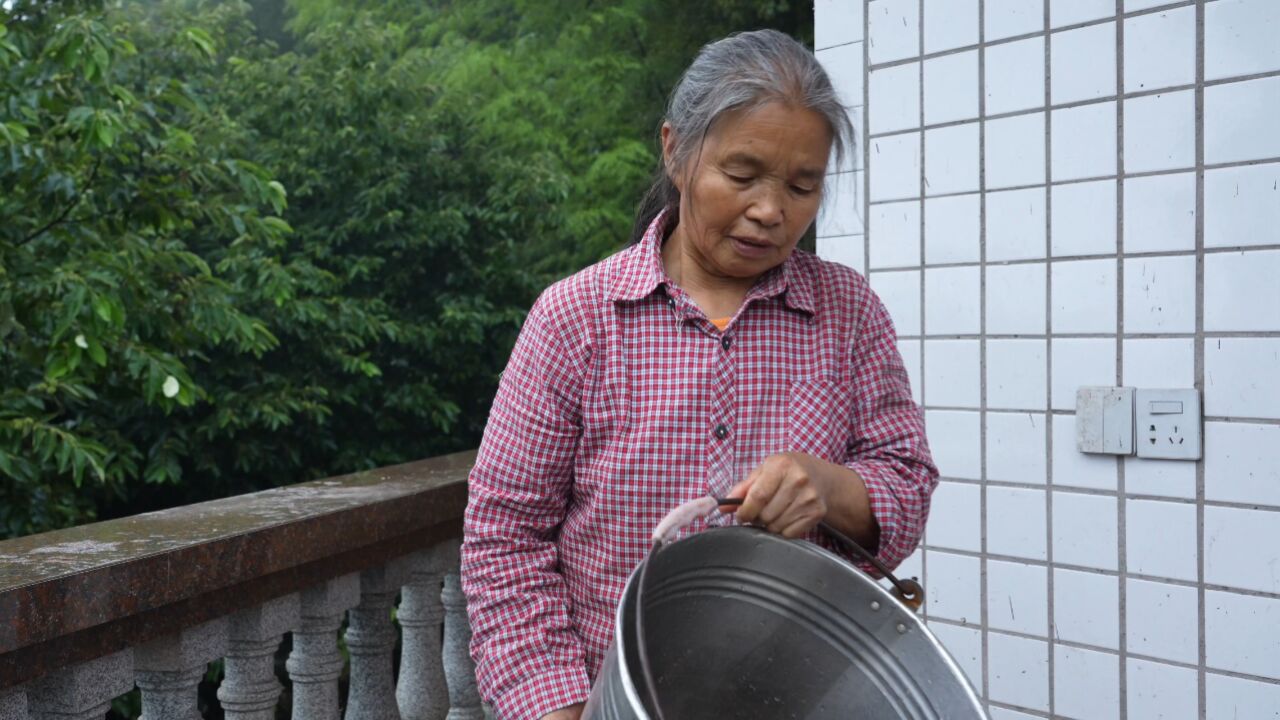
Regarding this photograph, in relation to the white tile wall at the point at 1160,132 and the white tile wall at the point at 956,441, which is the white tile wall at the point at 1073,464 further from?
the white tile wall at the point at 1160,132

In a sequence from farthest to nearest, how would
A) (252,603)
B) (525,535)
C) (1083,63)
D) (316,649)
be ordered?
(1083,63) < (316,649) < (252,603) < (525,535)

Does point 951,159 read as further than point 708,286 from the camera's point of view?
Yes

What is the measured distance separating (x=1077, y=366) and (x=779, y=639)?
1.46 meters

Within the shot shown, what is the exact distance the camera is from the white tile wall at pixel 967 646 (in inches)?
101

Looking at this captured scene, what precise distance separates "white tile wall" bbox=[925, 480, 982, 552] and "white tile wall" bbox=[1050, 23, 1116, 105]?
849 mm

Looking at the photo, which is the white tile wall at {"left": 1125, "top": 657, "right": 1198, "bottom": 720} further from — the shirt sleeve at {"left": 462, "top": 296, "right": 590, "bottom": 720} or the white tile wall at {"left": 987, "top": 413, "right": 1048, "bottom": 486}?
the shirt sleeve at {"left": 462, "top": 296, "right": 590, "bottom": 720}

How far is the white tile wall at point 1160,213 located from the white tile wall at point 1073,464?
0.38 m

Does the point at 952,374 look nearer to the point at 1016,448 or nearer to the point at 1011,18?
the point at 1016,448

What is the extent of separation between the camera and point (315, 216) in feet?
36.3

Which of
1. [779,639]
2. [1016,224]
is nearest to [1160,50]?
[1016,224]

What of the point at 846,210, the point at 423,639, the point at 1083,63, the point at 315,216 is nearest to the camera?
the point at 1083,63

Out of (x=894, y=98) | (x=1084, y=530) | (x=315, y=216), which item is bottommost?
(x=1084, y=530)

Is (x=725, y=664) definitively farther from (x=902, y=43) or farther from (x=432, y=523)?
(x=902, y=43)

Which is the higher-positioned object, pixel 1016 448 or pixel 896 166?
pixel 896 166
